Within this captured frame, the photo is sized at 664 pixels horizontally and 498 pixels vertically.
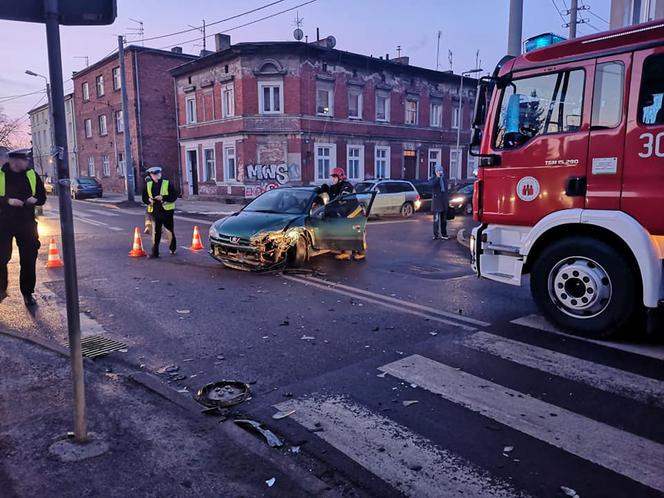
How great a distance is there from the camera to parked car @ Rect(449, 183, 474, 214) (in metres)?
22.6

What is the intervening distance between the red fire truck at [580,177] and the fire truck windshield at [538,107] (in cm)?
1

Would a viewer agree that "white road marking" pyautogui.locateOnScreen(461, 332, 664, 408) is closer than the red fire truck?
Yes

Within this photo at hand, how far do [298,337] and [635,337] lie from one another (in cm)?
368

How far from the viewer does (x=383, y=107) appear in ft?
101

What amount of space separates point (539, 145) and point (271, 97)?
899 inches

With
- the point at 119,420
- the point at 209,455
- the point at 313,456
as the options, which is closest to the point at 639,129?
the point at 313,456

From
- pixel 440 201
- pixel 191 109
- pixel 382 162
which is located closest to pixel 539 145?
pixel 440 201

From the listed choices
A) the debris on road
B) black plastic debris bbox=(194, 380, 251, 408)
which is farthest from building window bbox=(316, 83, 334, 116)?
the debris on road

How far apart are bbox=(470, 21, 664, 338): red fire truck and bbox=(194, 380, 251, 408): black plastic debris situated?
367 centimetres

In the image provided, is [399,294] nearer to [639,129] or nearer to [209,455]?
[639,129]

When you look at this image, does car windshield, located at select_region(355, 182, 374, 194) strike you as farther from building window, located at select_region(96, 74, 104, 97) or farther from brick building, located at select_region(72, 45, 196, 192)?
building window, located at select_region(96, 74, 104, 97)

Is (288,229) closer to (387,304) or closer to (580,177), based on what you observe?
(387,304)

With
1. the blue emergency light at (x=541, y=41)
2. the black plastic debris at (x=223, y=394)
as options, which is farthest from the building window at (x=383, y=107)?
the black plastic debris at (x=223, y=394)

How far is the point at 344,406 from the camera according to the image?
3.87m
